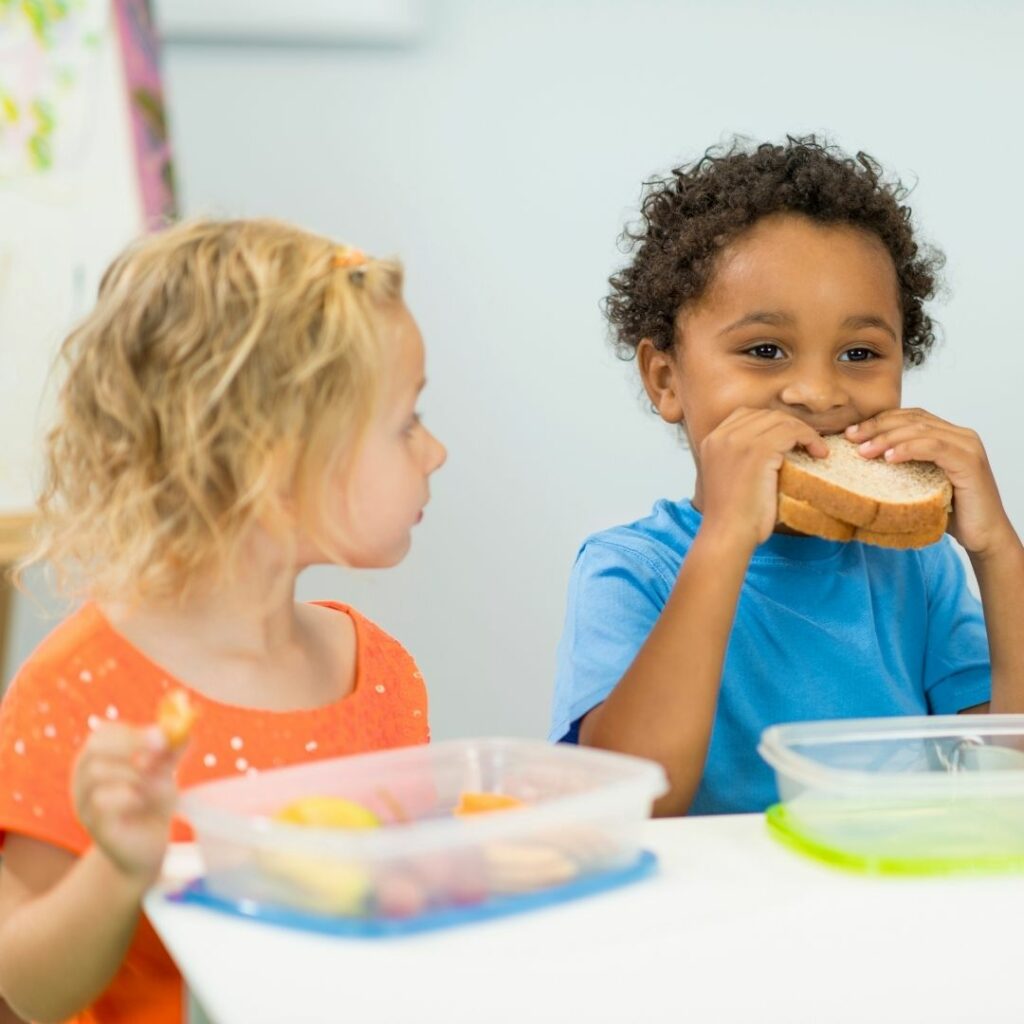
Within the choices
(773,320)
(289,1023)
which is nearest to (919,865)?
(289,1023)

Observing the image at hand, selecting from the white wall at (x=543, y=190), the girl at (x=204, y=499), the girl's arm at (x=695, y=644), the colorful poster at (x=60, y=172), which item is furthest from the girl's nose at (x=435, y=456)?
the white wall at (x=543, y=190)

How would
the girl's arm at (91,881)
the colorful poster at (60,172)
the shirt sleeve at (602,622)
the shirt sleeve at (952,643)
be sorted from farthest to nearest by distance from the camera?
1. the colorful poster at (60,172)
2. the shirt sleeve at (952,643)
3. the shirt sleeve at (602,622)
4. the girl's arm at (91,881)

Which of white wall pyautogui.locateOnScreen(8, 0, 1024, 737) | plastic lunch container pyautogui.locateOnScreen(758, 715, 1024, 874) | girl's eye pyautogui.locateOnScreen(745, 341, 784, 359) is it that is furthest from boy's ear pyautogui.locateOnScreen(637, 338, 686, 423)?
white wall pyautogui.locateOnScreen(8, 0, 1024, 737)

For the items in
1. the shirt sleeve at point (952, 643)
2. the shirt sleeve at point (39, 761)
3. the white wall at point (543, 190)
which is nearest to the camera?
the shirt sleeve at point (39, 761)

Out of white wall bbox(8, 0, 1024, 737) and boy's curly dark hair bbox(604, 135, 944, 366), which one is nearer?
boy's curly dark hair bbox(604, 135, 944, 366)

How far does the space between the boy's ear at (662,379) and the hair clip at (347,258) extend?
49 cm

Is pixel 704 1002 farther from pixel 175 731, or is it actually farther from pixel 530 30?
pixel 530 30

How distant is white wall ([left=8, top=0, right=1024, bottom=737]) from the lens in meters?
2.19

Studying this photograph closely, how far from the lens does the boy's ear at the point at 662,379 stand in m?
1.44

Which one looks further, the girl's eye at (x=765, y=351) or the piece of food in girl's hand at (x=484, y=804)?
the girl's eye at (x=765, y=351)

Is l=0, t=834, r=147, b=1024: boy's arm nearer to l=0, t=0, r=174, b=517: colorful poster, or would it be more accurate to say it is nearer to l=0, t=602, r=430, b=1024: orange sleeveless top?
l=0, t=602, r=430, b=1024: orange sleeveless top

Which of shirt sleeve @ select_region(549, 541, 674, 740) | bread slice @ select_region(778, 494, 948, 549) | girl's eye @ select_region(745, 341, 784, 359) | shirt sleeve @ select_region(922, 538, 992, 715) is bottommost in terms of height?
shirt sleeve @ select_region(922, 538, 992, 715)

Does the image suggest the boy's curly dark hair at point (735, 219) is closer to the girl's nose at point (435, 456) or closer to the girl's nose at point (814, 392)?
the girl's nose at point (814, 392)

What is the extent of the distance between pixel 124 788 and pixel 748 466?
659 mm
